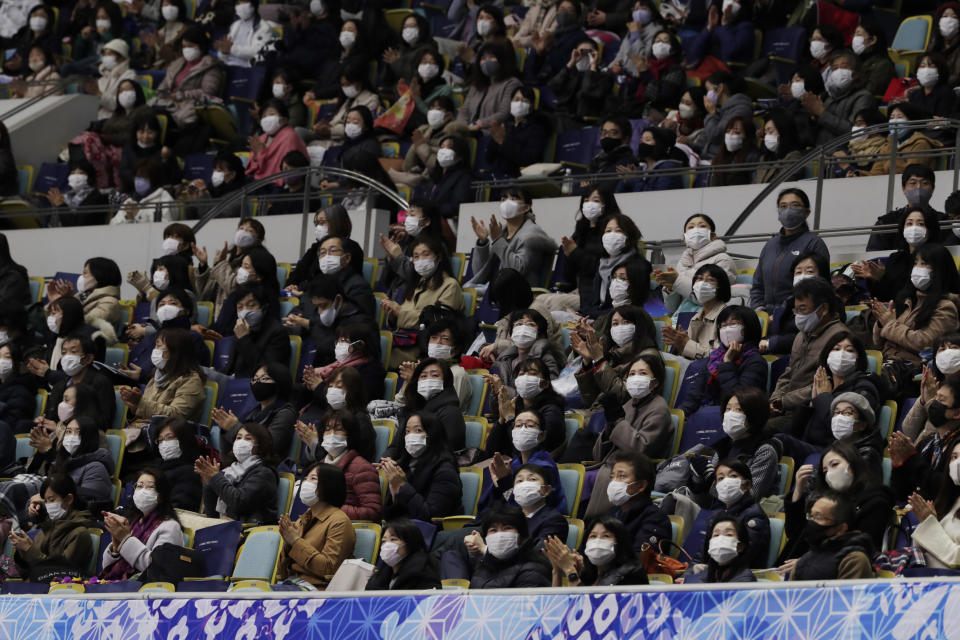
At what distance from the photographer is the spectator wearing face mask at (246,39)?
1667cm

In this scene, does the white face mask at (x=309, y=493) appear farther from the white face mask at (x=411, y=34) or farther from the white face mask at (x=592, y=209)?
the white face mask at (x=411, y=34)

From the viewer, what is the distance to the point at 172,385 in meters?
11.2

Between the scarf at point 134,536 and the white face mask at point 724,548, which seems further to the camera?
the scarf at point 134,536

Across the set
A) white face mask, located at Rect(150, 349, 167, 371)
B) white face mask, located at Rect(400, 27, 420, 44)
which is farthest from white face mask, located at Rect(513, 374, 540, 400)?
white face mask, located at Rect(400, 27, 420, 44)

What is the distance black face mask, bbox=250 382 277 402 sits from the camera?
10.6 meters

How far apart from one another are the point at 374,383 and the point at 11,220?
5903mm

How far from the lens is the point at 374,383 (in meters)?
10.8

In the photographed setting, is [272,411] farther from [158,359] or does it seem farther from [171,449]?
[158,359]

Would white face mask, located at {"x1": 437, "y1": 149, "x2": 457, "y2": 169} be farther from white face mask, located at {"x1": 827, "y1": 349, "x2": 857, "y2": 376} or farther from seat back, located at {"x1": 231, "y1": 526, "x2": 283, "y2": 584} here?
seat back, located at {"x1": 231, "y1": 526, "x2": 283, "y2": 584}

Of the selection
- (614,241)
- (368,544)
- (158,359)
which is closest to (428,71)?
(614,241)

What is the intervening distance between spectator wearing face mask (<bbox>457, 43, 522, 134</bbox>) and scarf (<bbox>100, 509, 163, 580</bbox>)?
5.02 m

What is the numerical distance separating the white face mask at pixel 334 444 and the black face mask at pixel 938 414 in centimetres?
285

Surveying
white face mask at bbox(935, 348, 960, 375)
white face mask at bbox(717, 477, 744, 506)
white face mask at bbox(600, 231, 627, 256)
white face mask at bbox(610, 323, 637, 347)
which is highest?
white face mask at bbox(935, 348, 960, 375)

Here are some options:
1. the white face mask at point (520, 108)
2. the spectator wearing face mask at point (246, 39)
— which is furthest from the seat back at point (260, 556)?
the spectator wearing face mask at point (246, 39)
